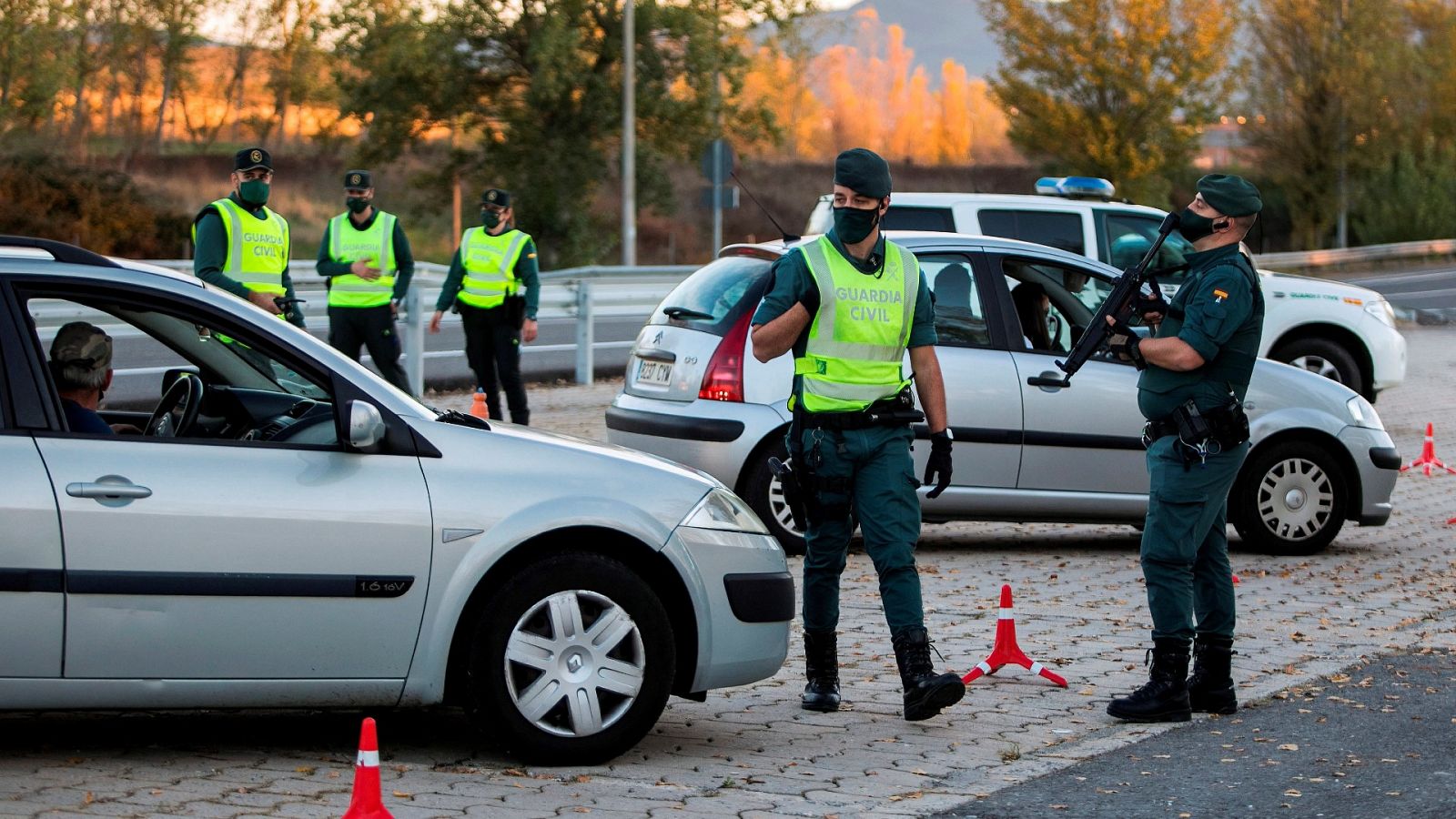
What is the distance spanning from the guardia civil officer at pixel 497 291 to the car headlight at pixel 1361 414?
5.50 metres

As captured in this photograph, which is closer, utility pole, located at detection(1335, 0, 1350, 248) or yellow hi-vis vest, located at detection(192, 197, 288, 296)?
yellow hi-vis vest, located at detection(192, 197, 288, 296)

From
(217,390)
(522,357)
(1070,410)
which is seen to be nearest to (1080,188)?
(1070,410)

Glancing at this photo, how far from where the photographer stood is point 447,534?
520 centimetres

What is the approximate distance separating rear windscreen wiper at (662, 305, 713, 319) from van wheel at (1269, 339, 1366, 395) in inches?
291

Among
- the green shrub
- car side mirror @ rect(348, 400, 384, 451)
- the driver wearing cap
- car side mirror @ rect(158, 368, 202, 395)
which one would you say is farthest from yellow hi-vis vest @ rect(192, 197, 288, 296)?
the green shrub

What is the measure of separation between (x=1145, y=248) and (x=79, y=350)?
793 cm

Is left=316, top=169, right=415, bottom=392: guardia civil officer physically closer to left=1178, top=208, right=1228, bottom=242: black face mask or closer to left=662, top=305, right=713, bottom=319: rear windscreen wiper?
left=662, top=305, right=713, bottom=319: rear windscreen wiper

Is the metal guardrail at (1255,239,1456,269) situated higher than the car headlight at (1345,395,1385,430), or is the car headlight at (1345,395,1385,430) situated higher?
the metal guardrail at (1255,239,1456,269)

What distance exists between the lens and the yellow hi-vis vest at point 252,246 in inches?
391

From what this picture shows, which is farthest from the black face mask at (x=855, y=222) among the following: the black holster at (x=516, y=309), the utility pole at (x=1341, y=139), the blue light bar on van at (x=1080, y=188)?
the utility pole at (x=1341, y=139)

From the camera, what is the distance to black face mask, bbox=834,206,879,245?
19.9 ft

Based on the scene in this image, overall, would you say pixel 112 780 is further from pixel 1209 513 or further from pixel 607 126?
pixel 607 126

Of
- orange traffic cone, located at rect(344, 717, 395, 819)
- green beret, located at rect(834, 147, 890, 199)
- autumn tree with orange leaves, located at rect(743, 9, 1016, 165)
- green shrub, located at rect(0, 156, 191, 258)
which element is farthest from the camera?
autumn tree with orange leaves, located at rect(743, 9, 1016, 165)

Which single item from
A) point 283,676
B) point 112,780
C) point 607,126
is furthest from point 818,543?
point 607,126
